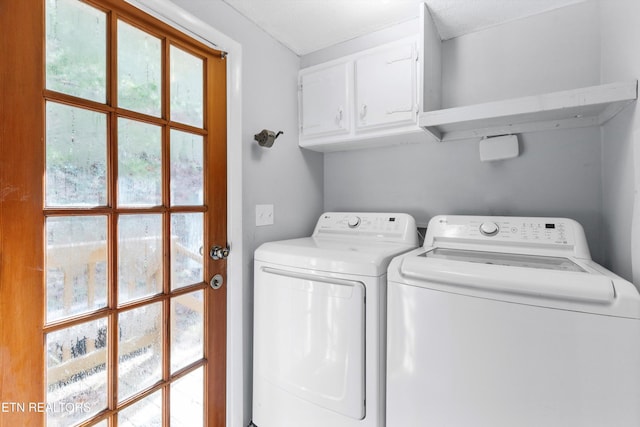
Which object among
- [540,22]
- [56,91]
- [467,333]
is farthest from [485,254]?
[56,91]

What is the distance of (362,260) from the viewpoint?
3.91 feet

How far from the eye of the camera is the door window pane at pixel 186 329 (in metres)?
1.27

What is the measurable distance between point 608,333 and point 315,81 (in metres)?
1.81

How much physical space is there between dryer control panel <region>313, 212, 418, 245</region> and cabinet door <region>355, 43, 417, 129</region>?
548mm

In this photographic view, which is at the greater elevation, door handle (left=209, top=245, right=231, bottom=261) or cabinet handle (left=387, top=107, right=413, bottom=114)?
cabinet handle (left=387, top=107, right=413, bottom=114)

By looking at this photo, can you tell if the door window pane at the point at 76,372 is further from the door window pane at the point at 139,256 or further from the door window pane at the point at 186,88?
the door window pane at the point at 186,88

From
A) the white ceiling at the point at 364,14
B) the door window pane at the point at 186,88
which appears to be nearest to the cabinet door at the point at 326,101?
the white ceiling at the point at 364,14

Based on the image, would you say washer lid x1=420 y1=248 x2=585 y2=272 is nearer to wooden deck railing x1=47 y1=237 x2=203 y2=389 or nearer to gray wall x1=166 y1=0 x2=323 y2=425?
gray wall x1=166 y1=0 x2=323 y2=425

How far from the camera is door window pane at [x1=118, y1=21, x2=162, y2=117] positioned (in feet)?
3.58

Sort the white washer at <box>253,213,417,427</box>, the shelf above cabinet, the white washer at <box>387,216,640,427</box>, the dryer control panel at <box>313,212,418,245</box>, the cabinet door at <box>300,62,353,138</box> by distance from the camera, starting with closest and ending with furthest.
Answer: the white washer at <box>387,216,640,427</box> < the shelf above cabinet < the white washer at <box>253,213,417,427</box> < the dryer control panel at <box>313,212,418,245</box> < the cabinet door at <box>300,62,353,138</box>

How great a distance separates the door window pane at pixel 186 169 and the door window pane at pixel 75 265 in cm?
32

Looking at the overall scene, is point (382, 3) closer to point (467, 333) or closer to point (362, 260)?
point (362, 260)

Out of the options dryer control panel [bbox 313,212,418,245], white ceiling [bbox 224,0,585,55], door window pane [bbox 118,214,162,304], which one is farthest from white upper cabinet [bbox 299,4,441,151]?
door window pane [bbox 118,214,162,304]

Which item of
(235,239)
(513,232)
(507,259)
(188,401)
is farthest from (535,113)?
(188,401)
